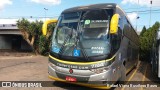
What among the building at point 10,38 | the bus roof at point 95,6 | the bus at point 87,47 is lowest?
the building at point 10,38

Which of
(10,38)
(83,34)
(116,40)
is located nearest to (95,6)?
(83,34)

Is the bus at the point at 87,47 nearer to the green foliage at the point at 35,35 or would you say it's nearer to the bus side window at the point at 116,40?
the bus side window at the point at 116,40

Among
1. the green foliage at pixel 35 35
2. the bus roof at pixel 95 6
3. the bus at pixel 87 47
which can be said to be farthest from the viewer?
the green foliage at pixel 35 35

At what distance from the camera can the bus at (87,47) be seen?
8.89 m

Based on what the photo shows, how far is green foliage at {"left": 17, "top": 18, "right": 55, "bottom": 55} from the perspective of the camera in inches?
1189

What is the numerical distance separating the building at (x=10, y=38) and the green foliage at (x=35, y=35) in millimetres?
17219

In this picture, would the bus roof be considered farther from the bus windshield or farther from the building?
the building

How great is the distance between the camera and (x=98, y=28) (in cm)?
936

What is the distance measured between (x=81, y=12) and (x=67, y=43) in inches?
60.6

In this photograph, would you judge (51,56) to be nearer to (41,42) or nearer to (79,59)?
(79,59)

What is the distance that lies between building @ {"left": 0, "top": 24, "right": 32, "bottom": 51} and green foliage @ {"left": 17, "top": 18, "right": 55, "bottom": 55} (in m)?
17.2

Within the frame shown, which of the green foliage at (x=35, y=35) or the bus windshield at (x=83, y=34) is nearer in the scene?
the bus windshield at (x=83, y=34)

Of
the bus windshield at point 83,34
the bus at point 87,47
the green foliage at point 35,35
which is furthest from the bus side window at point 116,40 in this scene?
the green foliage at point 35,35

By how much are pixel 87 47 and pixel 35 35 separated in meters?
23.1
